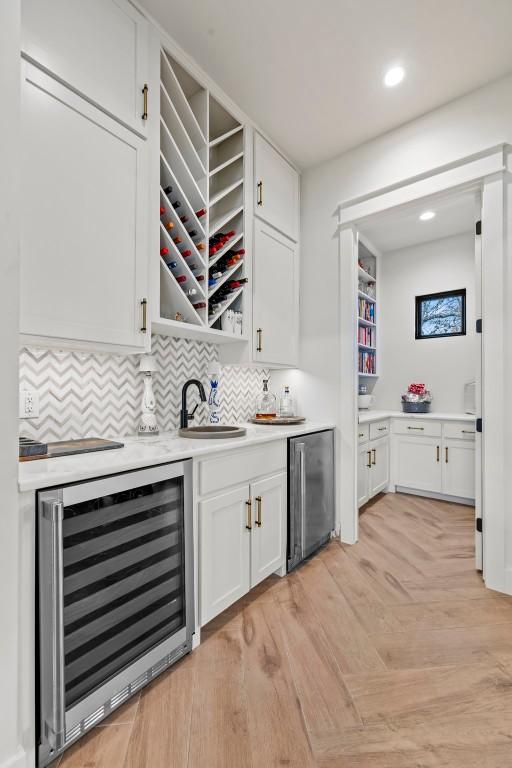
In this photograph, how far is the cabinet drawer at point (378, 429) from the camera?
367 cm

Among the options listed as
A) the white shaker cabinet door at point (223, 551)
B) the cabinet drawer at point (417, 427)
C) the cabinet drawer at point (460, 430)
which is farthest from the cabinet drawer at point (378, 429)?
the white shaker cabinet door at point (223, 551)

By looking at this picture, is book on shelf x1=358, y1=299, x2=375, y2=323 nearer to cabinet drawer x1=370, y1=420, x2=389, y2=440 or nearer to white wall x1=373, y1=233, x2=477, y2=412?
white wall x1=373, y1=233, x2=477, y2=412

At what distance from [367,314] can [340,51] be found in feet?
9.25

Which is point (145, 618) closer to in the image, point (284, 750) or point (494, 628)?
point (284, 750)

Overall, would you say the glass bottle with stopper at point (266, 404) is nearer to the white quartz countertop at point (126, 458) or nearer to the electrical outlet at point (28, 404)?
the white quartz countertop at point (126, 458)

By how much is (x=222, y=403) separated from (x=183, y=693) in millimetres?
1714

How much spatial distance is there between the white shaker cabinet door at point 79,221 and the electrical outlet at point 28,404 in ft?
1.15

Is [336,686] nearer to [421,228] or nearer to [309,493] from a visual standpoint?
[309,493]

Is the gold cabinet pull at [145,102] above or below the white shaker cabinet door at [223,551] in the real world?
above

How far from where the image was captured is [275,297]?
9.01 ft

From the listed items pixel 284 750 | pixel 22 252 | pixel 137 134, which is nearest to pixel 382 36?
pixel 137 134

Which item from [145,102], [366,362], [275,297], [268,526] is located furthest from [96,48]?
[366,362]

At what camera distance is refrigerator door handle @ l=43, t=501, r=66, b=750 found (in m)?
1.10

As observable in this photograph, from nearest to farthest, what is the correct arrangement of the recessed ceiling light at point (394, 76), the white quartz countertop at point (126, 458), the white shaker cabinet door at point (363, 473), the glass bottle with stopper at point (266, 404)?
the white quartz countertop at point (126, 458) → the recessed ceiling light at point (394, 76) → the glass bottle with stopper at point (266, 404) → the white shaker cabinet door at point (363, 473)
